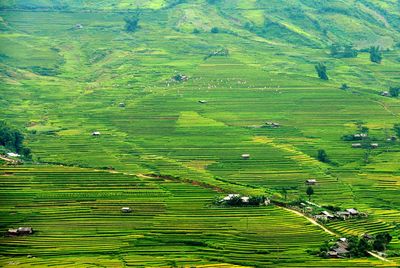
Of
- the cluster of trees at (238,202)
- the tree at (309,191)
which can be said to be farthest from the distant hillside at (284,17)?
the cluster of trees at (238,202)

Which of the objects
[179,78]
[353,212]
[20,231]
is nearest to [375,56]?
[179,78]

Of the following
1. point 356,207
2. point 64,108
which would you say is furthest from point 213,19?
point 356,207

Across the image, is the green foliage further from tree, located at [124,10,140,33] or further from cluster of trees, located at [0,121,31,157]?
tree, located at [124,10,140,33]

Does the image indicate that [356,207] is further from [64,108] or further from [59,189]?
[64,108]

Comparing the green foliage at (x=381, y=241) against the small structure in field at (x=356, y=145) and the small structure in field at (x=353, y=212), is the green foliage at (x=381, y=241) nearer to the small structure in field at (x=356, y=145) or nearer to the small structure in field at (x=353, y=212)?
the small structure in field at (x=353, y=212)

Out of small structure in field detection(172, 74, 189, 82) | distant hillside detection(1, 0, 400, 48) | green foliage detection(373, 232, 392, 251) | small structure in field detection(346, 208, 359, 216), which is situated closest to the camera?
green foliage detection(373, 232, 392, 251)

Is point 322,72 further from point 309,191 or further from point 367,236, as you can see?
point 367,236

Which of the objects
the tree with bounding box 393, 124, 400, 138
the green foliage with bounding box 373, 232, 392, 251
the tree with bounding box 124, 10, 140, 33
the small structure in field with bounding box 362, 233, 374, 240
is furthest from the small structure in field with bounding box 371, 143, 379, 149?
the tree with bounding box 124, 10, 140, 33
